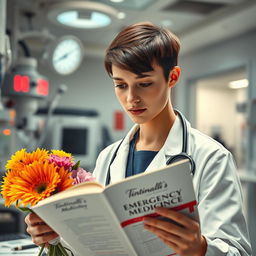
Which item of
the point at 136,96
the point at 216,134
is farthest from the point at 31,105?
the point at 216,134

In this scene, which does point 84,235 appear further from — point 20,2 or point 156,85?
point 20,2

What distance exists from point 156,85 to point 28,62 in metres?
2.69

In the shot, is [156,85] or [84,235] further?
[156,85]

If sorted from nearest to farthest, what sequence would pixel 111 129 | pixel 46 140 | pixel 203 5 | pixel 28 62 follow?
pixel 28 62
pixel 203 5
pixel 46 140
pixel 111 129

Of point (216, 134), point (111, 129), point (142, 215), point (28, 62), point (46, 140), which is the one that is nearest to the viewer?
point (142, 215)

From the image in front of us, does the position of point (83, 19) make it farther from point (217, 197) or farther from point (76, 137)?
point (217, 197)

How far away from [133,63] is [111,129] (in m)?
5.71

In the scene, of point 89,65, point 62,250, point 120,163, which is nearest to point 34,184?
point 62,250

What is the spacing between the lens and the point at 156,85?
111cm

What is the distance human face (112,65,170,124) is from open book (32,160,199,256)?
0.36 metres

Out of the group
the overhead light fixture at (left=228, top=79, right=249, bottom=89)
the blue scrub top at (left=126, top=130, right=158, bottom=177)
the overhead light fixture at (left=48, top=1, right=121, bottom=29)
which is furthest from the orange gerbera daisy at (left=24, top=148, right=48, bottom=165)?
the overhead light fixture at (left=228, top=79, right=249, bottom=89)

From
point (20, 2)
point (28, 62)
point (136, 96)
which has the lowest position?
point (136, 96)

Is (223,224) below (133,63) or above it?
below

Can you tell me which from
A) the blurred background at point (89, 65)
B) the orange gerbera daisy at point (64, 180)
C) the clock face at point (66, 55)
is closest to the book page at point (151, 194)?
the orange gerbera daisy at point (64, 180)
